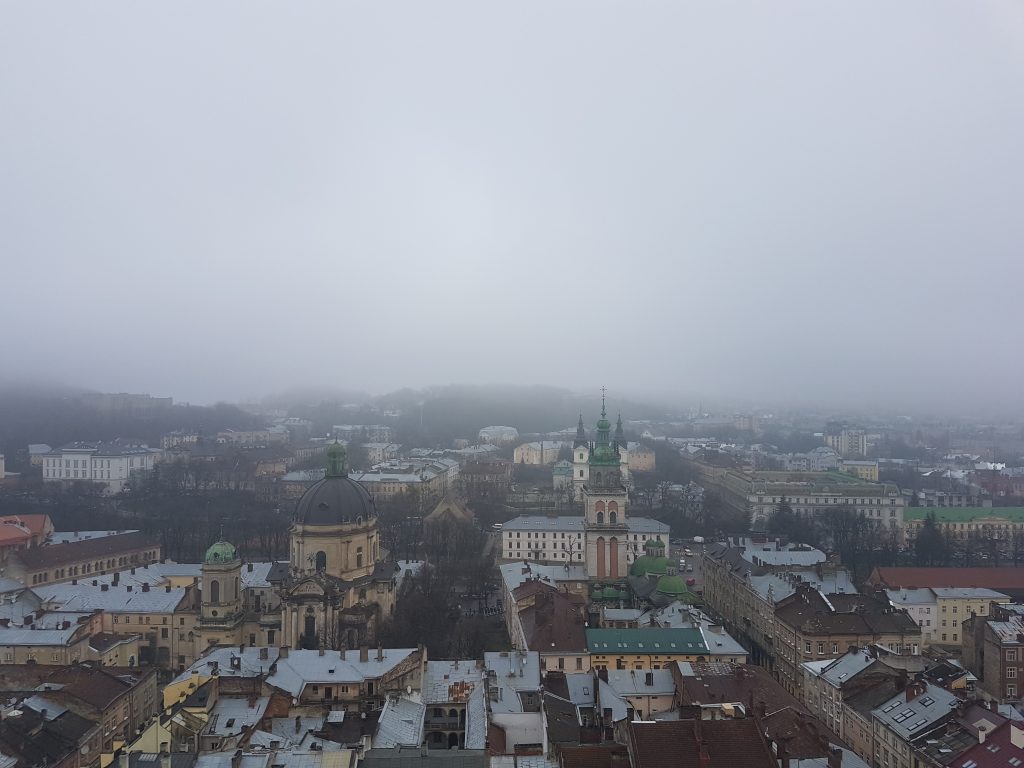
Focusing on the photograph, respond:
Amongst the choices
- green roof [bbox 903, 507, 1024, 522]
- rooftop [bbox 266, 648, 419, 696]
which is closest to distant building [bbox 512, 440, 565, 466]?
green roof [bbox 903, 507, 1024, 522]

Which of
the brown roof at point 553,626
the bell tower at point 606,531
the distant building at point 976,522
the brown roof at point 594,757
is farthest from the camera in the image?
the distant building at point 976,522

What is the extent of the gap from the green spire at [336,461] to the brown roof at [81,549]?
29.5 meters

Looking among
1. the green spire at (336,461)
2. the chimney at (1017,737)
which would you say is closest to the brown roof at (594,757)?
the chimney at (1017,737)

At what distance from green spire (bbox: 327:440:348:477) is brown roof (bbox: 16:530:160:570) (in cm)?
2955

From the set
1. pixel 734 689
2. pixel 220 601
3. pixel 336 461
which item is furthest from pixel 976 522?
pixel 220 601

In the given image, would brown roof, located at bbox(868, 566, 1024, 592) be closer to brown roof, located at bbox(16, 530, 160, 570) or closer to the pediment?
the pediment

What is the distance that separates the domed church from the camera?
52.2 metres

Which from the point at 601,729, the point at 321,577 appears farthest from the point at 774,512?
the point at 601,729

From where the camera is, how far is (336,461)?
5903cm

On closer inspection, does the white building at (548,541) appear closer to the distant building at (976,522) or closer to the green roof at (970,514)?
the distant building at (976,522)

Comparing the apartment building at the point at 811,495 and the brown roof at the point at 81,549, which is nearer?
the brown roof at the point at 81,549

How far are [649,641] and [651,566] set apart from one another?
19943 mm

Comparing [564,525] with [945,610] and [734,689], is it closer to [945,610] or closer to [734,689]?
[945,610]

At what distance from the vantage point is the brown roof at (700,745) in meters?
25.9
